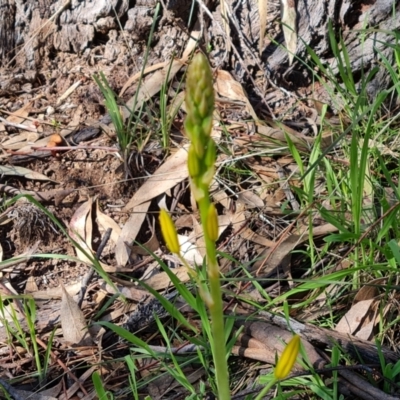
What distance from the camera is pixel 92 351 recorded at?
7.33 ft

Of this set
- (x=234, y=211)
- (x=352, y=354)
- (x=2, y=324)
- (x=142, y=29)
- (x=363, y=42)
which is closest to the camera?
(x=352, y=354)

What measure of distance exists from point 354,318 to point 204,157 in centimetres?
126

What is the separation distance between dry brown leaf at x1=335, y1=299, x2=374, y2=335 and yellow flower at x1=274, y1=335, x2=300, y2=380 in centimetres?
104

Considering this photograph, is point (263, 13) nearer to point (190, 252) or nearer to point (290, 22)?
point (290, 22)

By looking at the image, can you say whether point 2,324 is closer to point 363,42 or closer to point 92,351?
point 92,351

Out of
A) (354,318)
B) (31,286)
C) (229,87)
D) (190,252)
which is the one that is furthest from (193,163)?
(229,87)

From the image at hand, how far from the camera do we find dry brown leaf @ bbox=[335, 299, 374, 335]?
214cm

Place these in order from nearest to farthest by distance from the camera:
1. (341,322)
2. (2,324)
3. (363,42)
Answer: (341,322) → (2,324) → (363,42)

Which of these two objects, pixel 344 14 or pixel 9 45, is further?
pixel 9 45

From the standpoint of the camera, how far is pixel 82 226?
2734mm

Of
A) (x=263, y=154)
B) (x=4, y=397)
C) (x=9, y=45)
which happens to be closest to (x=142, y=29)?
(x=9, y=45)

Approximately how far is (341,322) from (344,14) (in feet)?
5.29

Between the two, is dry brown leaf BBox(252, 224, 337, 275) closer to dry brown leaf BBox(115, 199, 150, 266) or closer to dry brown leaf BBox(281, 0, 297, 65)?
dry brown leaf BBox(115, 199, 150, 266)

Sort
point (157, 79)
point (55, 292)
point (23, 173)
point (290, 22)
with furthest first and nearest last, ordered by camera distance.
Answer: point (157, 79)
point (290, 22)
point (23, 173)
point (55, 292)
